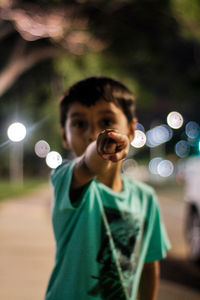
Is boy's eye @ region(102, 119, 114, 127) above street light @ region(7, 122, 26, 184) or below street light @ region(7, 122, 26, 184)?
below

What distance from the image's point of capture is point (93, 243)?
143 centimetres

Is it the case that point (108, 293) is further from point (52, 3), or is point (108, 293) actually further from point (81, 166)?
point (52, 3)

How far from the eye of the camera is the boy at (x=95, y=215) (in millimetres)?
1400

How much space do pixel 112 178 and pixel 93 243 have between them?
332 millimetres

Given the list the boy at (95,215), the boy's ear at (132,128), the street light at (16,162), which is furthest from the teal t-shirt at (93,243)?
the street light at (16,162)

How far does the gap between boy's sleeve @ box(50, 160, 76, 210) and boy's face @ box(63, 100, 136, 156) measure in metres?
0.14

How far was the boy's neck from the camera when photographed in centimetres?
161

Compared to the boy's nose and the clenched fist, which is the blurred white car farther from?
the clenched fist

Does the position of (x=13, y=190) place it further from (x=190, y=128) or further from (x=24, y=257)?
(x=190, y=128)

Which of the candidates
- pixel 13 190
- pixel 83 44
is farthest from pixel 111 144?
pixel 13 190

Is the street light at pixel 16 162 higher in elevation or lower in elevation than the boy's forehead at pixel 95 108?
higher

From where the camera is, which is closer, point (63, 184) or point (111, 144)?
point (111, 144)

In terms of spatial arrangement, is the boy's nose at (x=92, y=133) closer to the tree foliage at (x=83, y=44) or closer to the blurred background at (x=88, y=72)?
the blurred background at (x=88, y=72)

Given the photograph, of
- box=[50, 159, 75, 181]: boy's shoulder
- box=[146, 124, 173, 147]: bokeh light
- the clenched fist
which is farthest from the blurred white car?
the clenched fist
